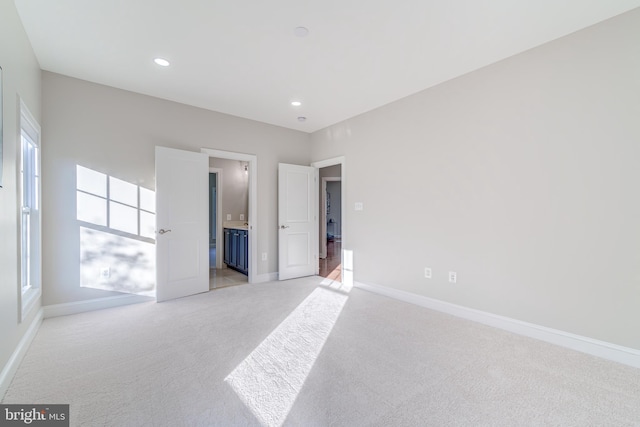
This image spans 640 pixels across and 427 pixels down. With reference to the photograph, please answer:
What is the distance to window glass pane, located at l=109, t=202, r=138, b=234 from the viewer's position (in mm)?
3318

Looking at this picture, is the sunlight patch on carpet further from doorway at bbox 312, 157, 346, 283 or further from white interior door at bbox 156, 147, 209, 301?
doorway at bbox 312, 157, 346, 283

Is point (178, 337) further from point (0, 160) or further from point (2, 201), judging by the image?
point (0, 160)

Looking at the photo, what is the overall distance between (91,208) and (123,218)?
1.08 ft

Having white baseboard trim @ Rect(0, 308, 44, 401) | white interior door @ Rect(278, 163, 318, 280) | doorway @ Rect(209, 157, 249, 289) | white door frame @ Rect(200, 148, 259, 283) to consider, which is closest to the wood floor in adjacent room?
white interior door @ Rect(278, 163, 318, 280)

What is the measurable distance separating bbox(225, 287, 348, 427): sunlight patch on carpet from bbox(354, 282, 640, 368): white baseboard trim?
3.89ft

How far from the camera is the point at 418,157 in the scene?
3.49 meters

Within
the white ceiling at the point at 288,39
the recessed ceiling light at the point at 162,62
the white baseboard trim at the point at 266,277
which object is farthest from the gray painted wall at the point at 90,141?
the white baseboard trim at the point at 266,277

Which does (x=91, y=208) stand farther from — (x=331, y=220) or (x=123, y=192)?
(x=331, y=220)

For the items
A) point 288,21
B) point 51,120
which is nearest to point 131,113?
point 51,120

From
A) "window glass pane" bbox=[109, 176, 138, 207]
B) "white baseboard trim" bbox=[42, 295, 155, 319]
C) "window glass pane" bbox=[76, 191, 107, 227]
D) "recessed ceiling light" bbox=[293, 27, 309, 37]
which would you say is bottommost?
"white baseboard trim" bbox=[42, 295, 155, 319]

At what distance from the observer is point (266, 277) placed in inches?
183

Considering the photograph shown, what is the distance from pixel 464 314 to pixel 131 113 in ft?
15.5

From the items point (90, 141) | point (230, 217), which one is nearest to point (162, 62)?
point (90, 141)

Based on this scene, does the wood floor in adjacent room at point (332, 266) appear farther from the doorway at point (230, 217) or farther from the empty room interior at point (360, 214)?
the doorway at point (230, 217)
